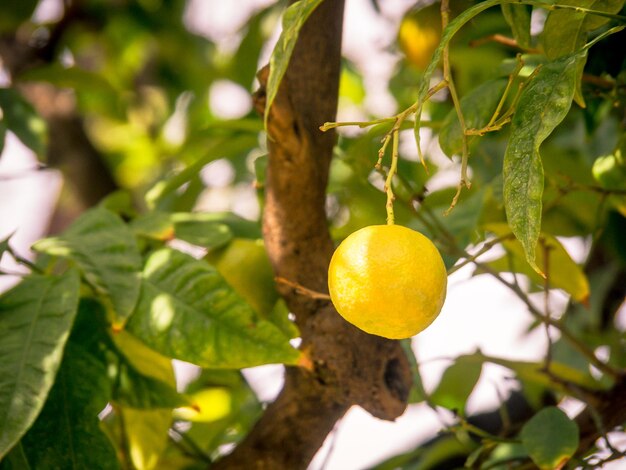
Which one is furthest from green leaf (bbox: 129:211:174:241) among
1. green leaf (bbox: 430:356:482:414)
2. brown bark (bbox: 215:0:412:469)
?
green leaf (bbox: 430:356:482:414)

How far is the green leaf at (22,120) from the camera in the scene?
1.10 meters

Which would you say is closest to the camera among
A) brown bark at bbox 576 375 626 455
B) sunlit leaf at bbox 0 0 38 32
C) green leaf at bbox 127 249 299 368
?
green leaf at bbox 127 249 299 368

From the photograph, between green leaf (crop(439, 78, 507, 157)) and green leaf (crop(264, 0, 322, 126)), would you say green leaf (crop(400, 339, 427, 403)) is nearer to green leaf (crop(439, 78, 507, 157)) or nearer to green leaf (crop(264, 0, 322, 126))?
green leaf (crop(439, 78, 507, 157))

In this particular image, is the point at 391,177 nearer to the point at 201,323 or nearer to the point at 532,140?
the point at 532,140

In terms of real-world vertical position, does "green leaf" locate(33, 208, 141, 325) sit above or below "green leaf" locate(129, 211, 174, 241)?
above

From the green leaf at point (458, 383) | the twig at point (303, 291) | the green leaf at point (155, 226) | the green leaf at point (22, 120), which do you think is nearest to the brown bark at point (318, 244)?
the twig at point (303, 291)

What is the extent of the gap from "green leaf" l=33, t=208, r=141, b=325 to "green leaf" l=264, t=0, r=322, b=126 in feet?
0.82

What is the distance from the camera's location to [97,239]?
771mm

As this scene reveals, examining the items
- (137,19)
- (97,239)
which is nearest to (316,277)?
(97,239)

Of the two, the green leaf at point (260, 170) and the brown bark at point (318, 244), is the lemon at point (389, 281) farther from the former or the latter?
the green leaf at point (260, 170)

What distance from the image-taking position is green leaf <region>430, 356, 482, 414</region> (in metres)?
0.94

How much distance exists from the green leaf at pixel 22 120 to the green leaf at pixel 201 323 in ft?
1.53

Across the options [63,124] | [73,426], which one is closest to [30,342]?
[73,426]

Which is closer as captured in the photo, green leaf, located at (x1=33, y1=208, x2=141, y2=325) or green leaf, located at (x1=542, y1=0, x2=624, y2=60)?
green leaf, located at (x1=542, y1=0, x2=624, y2=60)
